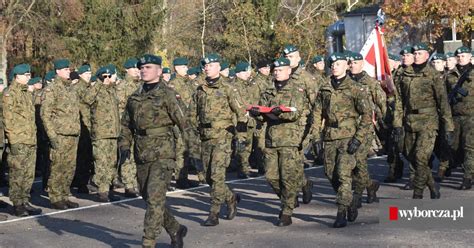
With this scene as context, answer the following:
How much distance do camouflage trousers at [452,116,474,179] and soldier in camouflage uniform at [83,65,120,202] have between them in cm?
534

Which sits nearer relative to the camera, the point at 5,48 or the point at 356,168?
the point at 356,168

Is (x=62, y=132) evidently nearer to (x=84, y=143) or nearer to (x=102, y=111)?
(x=102, y=111)

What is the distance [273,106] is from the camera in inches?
453

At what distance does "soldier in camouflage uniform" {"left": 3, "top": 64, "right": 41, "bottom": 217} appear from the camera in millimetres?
13422

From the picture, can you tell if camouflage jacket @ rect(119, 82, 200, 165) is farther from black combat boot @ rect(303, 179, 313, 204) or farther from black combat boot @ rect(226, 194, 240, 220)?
black combat boot @ rect(303, 179, 313, 204)

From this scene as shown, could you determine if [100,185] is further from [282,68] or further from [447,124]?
[447,124]

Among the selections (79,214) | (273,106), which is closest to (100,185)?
(79,214)

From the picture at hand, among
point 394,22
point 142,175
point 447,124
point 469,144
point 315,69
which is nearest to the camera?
point 142,175

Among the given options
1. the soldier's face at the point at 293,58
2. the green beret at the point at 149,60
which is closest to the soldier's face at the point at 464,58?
the soldier's face at the point at 293,58

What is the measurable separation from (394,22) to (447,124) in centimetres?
2319

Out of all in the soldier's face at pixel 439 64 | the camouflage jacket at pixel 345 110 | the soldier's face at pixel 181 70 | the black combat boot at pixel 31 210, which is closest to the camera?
the camouflage jacket at pixel 345 110

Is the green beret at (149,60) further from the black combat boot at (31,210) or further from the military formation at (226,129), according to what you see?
the black combat boot at (31,210)

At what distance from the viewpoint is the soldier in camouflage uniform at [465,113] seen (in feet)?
46.2

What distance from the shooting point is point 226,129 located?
12297mm
